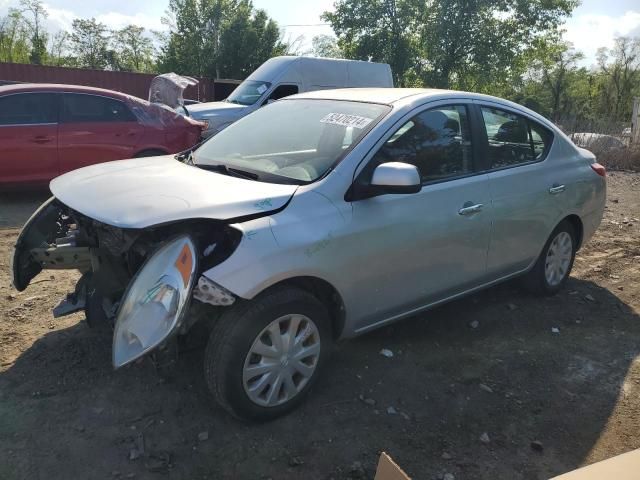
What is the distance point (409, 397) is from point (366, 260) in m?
0.87

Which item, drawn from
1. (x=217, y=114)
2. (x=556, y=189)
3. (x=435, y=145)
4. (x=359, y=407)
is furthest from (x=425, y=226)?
(x=217, y=114)

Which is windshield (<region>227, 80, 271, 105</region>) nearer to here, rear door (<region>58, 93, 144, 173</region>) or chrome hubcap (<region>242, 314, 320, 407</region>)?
rear door (<region>58, 93, 144, 173</region>)

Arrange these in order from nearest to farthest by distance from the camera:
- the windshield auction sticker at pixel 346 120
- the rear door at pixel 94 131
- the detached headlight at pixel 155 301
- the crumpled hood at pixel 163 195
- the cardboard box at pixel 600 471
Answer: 1. the cardboard box at pixel 600 471
2. the detached headlight at pixel 155 301
3. the crumpled hood at pixel 163 195
4. the windshield auction sticker at pixel 346 120
5. the rear door at pixel 94 131

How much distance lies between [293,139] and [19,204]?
5.18 meters

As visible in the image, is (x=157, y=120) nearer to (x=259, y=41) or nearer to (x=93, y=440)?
(x=93, y=440)

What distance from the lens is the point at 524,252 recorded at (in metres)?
4.21

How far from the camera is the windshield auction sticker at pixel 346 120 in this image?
328 cm

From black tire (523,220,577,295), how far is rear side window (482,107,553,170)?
0.68 m

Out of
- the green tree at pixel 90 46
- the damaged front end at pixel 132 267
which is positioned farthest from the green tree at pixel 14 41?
Answer: the damaged front end at pixel 132 267

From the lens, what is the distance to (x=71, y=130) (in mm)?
7160

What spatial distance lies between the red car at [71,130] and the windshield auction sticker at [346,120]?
482 cm

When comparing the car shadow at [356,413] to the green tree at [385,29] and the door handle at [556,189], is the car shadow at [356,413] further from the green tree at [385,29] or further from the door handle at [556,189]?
the green tree at [385,29]

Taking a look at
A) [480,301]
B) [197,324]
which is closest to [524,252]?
[480,301]

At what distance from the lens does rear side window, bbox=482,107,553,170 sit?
12.9 ft
